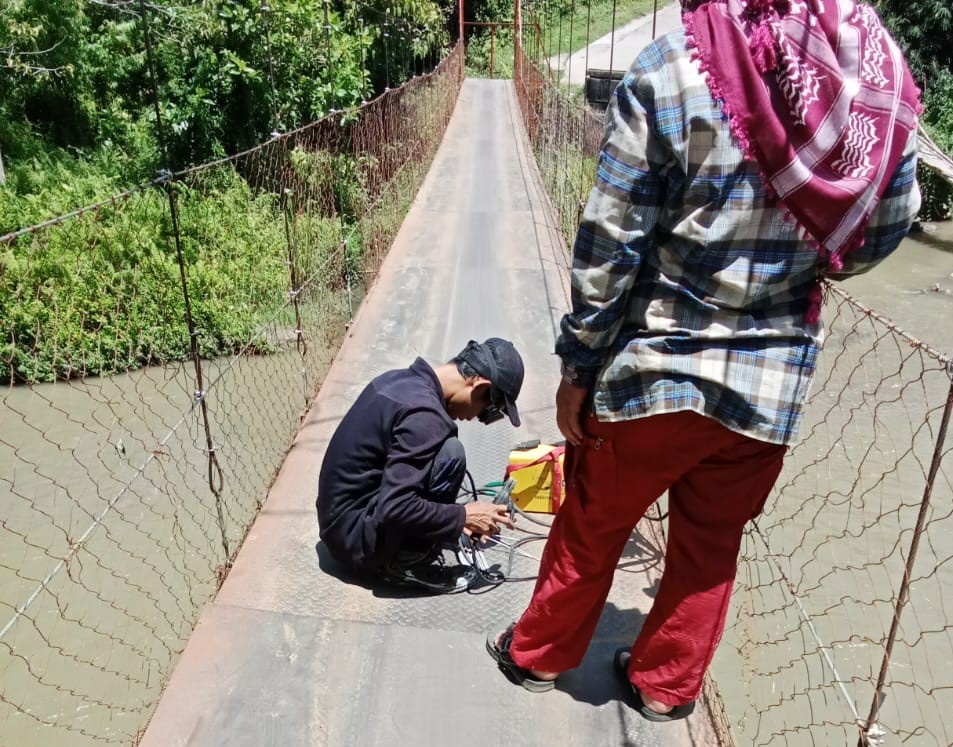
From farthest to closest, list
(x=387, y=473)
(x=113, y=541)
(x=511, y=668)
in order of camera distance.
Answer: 1. (x=113, y=541)
2. (x=387, y=473)
3. (x=511, y=668)

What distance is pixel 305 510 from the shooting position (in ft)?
8.32

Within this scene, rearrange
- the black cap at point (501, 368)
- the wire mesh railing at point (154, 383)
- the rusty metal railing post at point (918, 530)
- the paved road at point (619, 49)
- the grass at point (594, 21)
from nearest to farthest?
the rusty metal railing post at point (918, 530) → the black cap at point (501, 368) → the wire mesh railing at point (154, 383) → the paved road at point (619, 49) → the grass at point (594, 21)

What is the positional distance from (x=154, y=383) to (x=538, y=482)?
4.97 feet

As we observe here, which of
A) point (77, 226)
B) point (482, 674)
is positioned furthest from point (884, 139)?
point (77, 226)

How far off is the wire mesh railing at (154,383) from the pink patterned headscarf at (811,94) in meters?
1.56

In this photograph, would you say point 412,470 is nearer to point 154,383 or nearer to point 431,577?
point 431,577

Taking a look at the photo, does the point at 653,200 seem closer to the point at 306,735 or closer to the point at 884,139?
the point at 884,139

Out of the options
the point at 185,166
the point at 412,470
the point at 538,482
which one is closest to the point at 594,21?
the point at 185,166

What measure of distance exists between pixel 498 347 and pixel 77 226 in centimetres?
553

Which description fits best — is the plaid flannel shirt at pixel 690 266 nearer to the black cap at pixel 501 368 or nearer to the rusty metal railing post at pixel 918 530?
the rusty metal railing post at pixel 918 530

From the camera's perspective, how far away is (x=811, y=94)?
1.17 meters

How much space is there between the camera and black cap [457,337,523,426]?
2088mm

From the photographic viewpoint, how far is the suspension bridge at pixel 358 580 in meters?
1.79

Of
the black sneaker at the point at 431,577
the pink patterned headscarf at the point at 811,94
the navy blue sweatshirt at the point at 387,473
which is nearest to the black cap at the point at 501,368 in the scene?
the navy blue sweatshirt at the point at 387,473
